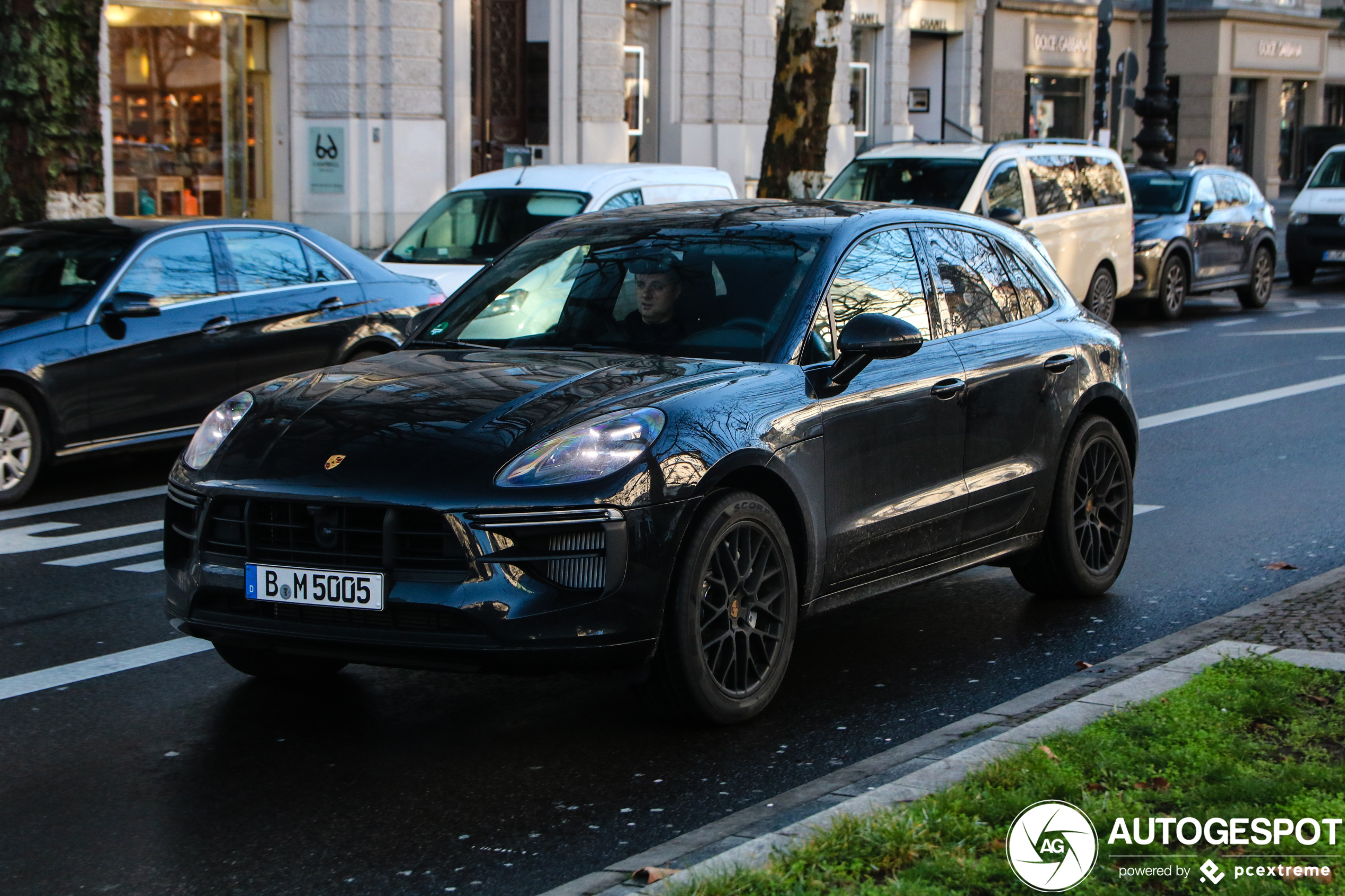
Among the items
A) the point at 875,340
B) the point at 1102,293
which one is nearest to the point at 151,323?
the point at 875,340

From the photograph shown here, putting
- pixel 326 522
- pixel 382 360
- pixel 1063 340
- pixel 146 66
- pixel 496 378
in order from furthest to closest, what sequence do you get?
1. pixel 146 66
2. pixel 1063 340
3. pixel 382 360
4. pixel 496 378
5. pixel 326 522

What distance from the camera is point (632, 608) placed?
5090 mm

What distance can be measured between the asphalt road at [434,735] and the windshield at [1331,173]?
1888cm

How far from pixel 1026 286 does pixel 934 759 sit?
2.94 metres

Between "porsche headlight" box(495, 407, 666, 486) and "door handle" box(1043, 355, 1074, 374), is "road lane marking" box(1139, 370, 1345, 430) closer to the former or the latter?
"door handle" box(1043, 355, 1074, 374)

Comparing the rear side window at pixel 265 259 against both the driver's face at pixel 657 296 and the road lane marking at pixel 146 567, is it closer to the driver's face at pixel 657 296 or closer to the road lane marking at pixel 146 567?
the road lane marking at pixel 146 567

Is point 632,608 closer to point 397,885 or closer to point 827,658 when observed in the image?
point 397,885

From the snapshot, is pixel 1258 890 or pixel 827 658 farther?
pixel 827 658

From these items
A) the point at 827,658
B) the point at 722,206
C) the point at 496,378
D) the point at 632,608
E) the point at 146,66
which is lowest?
the point at 827,658

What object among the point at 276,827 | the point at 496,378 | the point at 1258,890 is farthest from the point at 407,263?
the point at 1258,890

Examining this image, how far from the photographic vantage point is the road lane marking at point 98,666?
6.09m

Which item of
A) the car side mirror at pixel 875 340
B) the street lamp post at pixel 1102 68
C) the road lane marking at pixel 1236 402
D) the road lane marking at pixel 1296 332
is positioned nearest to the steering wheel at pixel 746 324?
the car side mirror at pixel 875 340

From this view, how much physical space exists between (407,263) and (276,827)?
9.71 meters

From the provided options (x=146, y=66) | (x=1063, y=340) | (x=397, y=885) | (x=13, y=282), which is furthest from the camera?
(x=146, y=66)
